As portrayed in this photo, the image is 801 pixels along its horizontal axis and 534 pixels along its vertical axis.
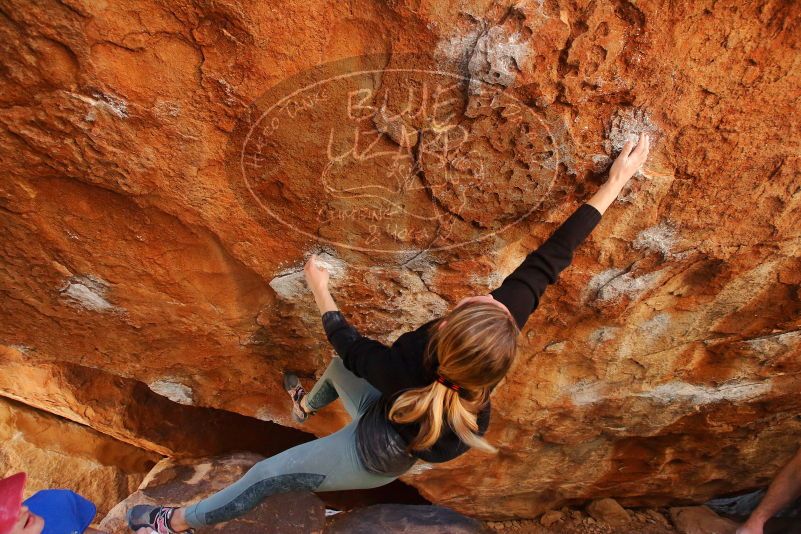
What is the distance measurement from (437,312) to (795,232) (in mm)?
1473

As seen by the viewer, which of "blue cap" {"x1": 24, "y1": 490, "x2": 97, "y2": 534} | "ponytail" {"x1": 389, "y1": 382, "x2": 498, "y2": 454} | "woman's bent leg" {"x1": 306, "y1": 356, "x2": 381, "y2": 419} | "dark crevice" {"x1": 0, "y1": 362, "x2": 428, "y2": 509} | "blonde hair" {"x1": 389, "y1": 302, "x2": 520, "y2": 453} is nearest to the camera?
"blonde hair" {"x1": 389, "y1": 302, "x2": 520, "y2": 453}

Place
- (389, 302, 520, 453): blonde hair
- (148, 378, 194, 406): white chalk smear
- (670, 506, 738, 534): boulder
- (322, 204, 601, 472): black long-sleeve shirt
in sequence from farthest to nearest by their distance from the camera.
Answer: (670, 506, 738, 534): boulder < (148, 378, 194, 406): white chalk smear < (322, 204, 601, 472): black long-sleeve shirt < (389, 302, 520, 453): blonde hair

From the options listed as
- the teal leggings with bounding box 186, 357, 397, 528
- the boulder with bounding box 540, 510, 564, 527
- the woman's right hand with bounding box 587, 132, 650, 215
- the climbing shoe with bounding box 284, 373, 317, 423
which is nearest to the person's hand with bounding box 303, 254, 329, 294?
the teal leggings with bounding box 186, 357, 397, 528

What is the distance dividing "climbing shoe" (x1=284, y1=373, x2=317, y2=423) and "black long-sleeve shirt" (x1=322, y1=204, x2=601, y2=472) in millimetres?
858

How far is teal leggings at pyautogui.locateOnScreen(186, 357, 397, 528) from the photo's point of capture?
1.98 metres

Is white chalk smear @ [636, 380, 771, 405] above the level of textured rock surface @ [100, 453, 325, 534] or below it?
above

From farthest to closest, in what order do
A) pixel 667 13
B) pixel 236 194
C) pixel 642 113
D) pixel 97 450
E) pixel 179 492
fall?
pixel 97 450, pixel 179 492, pixel 236 194, pixel 642 113, pixel 667 13

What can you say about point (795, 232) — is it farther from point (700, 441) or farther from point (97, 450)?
point (97, 450)

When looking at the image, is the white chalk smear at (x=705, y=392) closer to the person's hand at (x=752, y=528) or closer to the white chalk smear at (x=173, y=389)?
the person's hand at (x=752, y=528)

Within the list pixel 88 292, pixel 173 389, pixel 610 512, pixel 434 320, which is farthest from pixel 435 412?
pixel 610 512

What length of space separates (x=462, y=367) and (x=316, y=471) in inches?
34.6

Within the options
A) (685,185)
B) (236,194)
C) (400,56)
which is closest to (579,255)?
(685,185)

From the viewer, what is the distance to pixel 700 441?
3.39m

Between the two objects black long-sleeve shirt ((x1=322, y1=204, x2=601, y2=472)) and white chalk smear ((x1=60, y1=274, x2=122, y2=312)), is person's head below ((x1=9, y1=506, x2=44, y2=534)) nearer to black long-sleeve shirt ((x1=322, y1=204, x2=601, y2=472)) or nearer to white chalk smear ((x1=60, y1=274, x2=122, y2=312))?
white chalk smear ((x1=60, y1=274, x2=122, y2=312))
